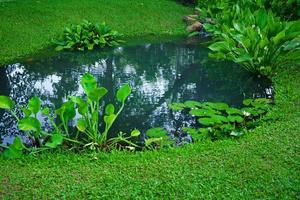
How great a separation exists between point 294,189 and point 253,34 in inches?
114

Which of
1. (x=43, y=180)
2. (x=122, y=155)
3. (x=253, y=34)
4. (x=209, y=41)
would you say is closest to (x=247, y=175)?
(x=122, y=155)

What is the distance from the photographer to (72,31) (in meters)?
8.31

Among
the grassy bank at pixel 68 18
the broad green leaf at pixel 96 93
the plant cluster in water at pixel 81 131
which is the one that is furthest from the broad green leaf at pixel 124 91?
the grassy bank at pixel 68 18

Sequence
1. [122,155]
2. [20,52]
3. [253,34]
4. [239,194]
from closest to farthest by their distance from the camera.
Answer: [239,194]
[122,155]
[253,34]
[20,52]

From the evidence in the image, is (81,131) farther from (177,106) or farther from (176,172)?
(177,106)

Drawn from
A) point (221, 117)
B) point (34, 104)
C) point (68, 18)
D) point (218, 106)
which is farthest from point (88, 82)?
point (68, 18)

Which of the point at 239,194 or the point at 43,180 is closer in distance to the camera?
the point at 239,194

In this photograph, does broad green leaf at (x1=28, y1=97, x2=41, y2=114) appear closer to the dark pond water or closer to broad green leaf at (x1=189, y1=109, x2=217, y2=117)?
the dark pond water

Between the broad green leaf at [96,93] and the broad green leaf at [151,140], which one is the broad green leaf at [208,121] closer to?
the broad green leaf at [151,140]

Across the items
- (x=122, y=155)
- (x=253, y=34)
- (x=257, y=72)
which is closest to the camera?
(x=122, y=155)

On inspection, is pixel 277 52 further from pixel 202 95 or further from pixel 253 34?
pixel 202 95

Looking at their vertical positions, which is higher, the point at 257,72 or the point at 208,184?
the point at 257,72

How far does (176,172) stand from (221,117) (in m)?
1.23

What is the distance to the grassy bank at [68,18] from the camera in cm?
821
